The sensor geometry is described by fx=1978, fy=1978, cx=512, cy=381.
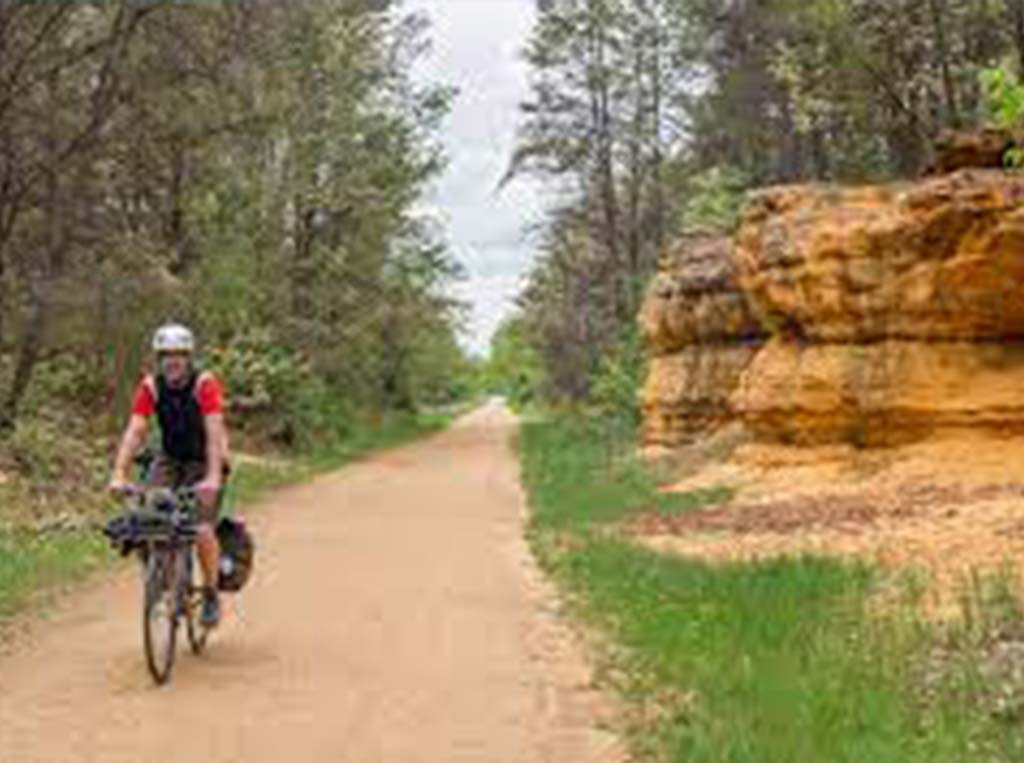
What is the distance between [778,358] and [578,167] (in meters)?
25.9

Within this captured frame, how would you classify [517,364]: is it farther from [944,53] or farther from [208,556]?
[208,556]

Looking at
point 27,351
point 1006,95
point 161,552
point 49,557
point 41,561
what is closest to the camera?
point 1006,95

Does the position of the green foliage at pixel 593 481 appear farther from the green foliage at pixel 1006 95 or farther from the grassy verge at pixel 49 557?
the green foliage at pixel 1006 95

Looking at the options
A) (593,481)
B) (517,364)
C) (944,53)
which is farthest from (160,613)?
Result: (517,364)

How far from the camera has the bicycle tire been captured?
1220 cm

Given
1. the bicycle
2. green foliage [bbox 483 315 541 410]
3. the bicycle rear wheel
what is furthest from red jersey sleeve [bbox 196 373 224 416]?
green foliage [bbox 483 315 541 410]

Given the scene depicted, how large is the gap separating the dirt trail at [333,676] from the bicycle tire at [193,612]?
148 millimetres

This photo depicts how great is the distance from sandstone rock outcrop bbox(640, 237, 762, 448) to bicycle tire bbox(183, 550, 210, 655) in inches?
864

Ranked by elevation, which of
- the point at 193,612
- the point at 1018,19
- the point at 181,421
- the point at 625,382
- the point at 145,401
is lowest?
the point at 193,612

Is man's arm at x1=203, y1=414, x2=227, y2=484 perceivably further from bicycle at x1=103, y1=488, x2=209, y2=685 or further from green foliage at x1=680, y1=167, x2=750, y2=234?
green foliage at x1=680, y1=167, x2=750, y2=234

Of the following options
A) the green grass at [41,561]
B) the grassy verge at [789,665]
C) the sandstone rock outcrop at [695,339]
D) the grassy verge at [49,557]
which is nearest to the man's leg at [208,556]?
the grassy verge at [789,665]

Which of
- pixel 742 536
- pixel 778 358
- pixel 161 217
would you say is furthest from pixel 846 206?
pixel 161 217

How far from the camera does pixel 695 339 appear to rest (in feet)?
121

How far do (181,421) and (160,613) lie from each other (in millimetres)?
1268
